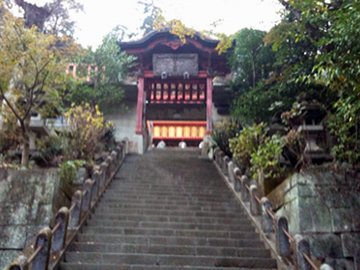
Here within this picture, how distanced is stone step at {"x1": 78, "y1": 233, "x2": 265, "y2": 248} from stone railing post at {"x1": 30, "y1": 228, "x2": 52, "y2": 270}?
1.38 metres

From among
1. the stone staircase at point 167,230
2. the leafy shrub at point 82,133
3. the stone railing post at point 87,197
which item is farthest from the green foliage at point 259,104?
the stone railing post at point 87,197

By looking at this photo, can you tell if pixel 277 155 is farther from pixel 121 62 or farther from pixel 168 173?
A: pixel 121 62

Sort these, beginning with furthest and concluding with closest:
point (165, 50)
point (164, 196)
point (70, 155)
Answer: point (165, 50) → point (70, 155) → point (164, 196)

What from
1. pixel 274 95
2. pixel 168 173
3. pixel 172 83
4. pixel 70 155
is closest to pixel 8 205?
pixel 70 155

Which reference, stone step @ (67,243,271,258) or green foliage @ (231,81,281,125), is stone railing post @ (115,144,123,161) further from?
stone step @ (67,243,271,258)

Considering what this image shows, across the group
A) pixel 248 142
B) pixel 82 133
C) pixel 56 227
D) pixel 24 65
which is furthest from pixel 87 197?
pixel 248 142

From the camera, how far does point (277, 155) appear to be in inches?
343

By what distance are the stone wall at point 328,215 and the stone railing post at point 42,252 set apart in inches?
180

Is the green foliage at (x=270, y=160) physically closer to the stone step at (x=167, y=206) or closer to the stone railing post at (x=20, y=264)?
the stone step at (x=167, y=206)

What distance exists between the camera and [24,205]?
7.48 meters

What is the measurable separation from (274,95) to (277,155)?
3.49 m

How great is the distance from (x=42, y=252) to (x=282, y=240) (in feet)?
13.1

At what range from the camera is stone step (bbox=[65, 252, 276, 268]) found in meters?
6.20

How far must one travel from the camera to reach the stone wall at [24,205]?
7.14m
